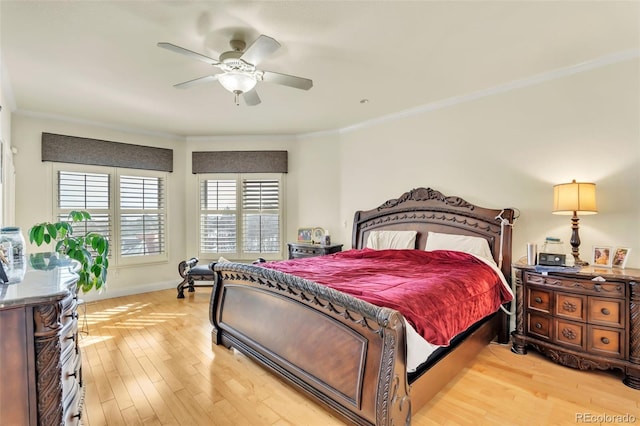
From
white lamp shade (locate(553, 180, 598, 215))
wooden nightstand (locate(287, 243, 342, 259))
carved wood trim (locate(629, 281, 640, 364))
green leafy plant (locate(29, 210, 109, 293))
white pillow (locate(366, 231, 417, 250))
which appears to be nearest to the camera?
carved wood trim (locate(629, 281, 640, 364))

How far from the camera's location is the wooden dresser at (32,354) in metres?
1.12

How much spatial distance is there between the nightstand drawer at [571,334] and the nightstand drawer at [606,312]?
108mm

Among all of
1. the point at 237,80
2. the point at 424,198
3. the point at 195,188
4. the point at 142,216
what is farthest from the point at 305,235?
the point at 237,80

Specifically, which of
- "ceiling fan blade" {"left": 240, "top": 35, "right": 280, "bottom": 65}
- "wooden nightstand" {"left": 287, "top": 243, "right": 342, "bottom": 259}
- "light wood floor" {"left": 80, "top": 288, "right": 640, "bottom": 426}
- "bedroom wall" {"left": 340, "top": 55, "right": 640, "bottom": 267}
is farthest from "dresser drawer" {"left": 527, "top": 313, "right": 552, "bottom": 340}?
"ceiling fan blade" {"left": 240, "top": 35, "right": 280, "bottom": 65}

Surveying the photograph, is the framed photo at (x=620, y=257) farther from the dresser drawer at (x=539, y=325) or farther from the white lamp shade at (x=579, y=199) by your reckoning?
the dresser drawer at (x=539, y=325)

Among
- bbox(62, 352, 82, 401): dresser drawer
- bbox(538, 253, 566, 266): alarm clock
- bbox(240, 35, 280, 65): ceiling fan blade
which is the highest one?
bbox(240, 35, 280, 65): ceiling fan blade

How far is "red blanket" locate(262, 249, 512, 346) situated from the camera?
1.87 meters

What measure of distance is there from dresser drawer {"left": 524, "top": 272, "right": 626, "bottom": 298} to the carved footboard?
5.89 ft

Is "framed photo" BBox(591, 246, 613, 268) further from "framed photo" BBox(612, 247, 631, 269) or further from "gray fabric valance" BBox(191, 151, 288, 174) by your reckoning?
"gray fabric valance" BBox(191, 151, 288, 174)

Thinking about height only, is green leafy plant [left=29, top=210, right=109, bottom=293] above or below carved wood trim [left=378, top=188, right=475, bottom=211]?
below

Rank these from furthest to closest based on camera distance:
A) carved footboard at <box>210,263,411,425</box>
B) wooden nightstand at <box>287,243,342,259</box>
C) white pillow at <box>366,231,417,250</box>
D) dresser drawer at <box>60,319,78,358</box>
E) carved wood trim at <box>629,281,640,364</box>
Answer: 1. wooden nightstand at <box>287,243,342,259</box>
2. white pillow at <box>366,231,417,250</box>
3. carved wood trim at <box>629,281,640,364</box>
4. carved footboard at <box>210,263,411,425</box>
5. dresser drawer at <box>60,319,78,358</box>

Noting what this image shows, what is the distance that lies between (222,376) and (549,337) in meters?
2.77

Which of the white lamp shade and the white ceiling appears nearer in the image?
the white ceiling

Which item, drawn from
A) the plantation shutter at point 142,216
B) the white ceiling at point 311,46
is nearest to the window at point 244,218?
the plantation shutter at point 142,216
